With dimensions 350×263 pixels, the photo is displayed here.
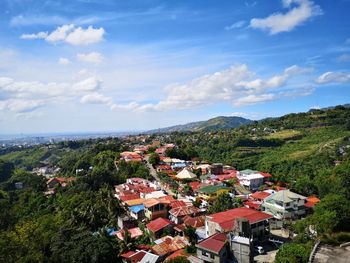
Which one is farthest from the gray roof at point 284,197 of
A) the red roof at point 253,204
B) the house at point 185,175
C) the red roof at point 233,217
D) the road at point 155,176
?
the house at point 185,175

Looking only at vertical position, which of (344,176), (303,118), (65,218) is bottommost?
(65,218)

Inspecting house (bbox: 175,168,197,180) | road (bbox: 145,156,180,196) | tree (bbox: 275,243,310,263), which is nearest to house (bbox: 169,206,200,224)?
road (bbox: 145,156,180,196)

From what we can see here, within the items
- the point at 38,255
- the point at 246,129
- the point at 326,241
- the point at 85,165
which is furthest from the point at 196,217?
the point at 246,129

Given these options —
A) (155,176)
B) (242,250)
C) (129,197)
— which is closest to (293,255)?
(242,250)

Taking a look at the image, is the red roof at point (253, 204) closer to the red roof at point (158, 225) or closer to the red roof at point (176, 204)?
the red roof at point (176, 204)

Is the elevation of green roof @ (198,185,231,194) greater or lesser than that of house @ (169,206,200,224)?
greater

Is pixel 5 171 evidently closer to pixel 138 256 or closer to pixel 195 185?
pixel 195 185

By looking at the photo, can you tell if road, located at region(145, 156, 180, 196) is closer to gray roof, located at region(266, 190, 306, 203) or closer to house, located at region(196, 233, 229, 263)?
gray roof, located at region(266, 190, 306, 203)

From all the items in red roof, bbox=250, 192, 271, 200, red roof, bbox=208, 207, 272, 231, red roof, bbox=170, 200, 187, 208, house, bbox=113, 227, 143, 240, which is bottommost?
house, bbox=113, 227, 143, 240

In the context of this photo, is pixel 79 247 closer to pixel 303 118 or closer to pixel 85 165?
pixel 85 165
